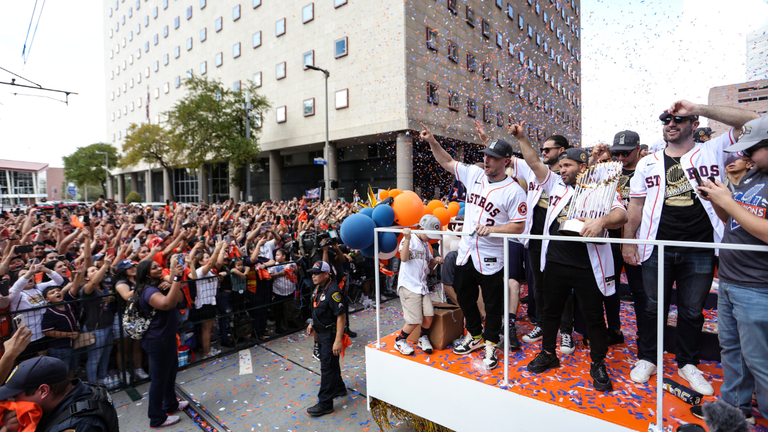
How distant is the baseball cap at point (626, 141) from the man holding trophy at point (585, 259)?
15.2 inches

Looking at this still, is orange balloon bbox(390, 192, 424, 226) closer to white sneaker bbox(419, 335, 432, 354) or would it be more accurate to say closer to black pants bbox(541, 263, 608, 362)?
white sneaker bbox(419, 335, 432, 354)

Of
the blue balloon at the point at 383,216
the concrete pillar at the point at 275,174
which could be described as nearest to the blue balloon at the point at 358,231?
the blue balloon at the point at 383,216

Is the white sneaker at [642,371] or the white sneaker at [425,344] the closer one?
the white sneaker at [642,371]

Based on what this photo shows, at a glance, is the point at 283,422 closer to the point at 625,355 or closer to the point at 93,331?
the point at 93,331

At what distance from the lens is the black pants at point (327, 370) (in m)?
4.44

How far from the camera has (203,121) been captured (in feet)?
91.8

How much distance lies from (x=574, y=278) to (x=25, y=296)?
6430 millimetres

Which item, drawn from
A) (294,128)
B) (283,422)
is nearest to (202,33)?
(294,128)

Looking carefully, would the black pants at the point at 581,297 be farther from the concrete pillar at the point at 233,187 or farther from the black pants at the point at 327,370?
the concrete pillar at the point at 233,187

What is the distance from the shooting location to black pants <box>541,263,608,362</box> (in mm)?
2848

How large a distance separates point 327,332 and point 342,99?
21641 millimetres

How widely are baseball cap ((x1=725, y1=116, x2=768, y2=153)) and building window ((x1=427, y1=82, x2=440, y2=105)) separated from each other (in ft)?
66.8

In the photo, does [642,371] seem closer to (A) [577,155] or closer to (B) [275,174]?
(A) [577,155]

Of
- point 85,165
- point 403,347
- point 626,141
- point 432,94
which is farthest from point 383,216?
point 85,165
